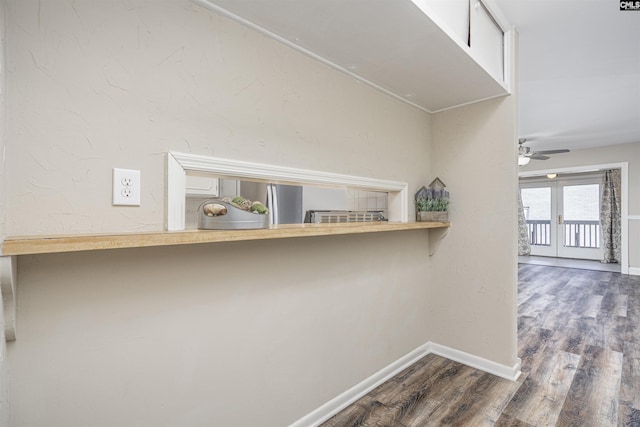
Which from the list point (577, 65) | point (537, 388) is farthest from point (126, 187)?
point (577, 65)

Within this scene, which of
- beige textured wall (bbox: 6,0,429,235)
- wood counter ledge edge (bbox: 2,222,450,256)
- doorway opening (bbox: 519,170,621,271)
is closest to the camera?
wood counter ledge edge (bbox: 2,222,450,256)

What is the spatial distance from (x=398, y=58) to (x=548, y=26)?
118 centimetres

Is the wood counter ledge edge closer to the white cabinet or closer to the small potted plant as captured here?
the small potted plant

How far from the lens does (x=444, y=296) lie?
8.05ft

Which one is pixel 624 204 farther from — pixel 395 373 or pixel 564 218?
pixel 395 373

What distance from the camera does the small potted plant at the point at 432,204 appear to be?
2299mm

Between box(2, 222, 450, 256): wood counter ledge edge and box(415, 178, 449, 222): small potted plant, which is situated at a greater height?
box(415, 178, 449, 222): small potted plant

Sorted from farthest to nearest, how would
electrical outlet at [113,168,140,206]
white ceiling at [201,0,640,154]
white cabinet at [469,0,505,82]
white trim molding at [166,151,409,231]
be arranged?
1. white cabinet at [469,0,505,82]
2. white ceiling at [201,0,640,154]
3. white trim molding at [166,151,409,231]
4. electrical outlet at [113,168,140,206]

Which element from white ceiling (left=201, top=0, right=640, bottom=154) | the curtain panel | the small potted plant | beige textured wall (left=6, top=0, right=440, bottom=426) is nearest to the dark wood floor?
beige textured wall (left=6, top=0, right=440, bottom=426)

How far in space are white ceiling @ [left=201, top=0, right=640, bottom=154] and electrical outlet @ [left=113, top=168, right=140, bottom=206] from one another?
30.4 inches

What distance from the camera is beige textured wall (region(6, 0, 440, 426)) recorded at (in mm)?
928

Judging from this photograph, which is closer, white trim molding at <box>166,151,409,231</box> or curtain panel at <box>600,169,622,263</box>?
white trim molding at <box>166,151,409,231</box>

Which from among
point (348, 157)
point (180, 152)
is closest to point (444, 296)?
point (348, 157)

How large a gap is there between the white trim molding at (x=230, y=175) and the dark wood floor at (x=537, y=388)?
1.34m
